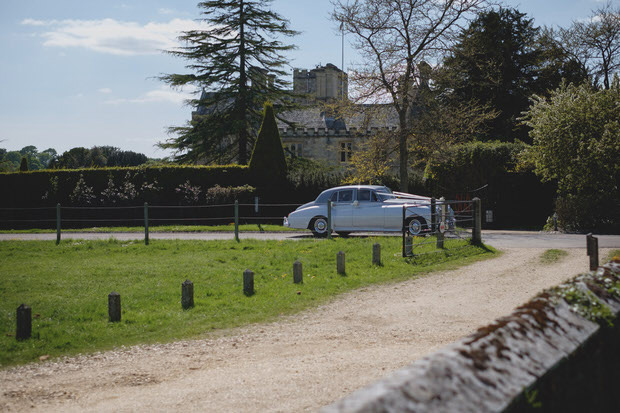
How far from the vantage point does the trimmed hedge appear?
84.3 feet

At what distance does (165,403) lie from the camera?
15.9ft

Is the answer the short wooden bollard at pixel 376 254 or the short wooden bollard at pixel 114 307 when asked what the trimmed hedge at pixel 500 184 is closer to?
the short wooden bollard at pixel 376 254

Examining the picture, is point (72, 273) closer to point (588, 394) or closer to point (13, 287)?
point (13, 287)

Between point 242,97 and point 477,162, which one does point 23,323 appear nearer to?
point 477,162

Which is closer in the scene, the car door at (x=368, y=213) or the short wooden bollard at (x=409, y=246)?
the short wooden bollard at (x=409, y=246)

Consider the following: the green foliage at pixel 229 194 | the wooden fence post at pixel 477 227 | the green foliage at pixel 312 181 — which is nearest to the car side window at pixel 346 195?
the wooden fence post at pixel 477 227

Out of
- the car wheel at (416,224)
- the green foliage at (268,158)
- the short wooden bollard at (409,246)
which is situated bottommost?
the short wooden bollard at (409,246)

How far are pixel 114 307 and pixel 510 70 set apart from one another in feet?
113

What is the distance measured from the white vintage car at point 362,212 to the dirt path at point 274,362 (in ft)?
→ 26.7

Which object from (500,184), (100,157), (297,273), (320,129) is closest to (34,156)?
(100,157)

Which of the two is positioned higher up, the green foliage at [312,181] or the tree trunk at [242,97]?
the tree trunk at [242,97]

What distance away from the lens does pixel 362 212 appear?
18.3 metres

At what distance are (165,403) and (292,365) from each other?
150 centimetres

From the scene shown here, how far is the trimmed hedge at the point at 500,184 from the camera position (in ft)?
84.3
